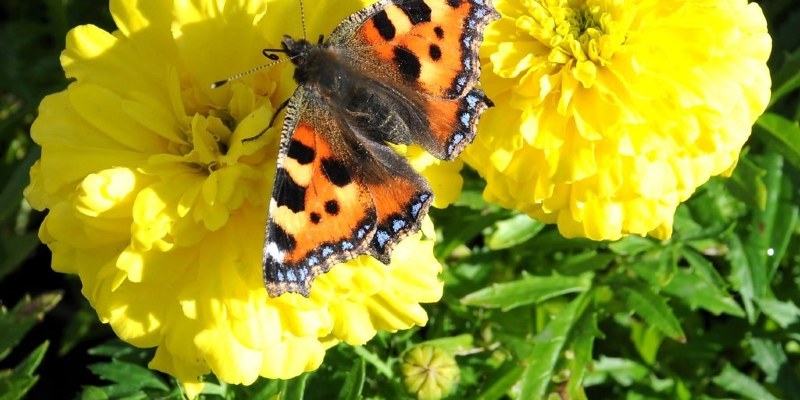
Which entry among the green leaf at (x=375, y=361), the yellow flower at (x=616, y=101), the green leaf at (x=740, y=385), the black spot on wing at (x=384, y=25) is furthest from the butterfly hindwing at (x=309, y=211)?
the green leaf at (x=740, y=385)

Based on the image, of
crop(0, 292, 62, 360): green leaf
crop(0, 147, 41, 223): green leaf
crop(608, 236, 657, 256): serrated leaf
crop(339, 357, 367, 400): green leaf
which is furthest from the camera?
crop(0, 147, 41, 223): green leaf

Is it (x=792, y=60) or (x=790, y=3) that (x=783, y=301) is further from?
(x=790, y=3)

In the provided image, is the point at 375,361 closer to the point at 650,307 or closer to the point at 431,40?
the point at 650,307

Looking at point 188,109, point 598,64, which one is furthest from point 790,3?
point 188,109

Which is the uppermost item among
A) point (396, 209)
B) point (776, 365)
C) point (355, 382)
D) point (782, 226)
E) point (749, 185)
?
point (396, 209)

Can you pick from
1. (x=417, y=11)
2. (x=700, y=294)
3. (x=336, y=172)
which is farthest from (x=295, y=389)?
(x=700, y=294)

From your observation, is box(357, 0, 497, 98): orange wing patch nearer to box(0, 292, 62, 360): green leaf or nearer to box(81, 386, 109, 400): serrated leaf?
box(81, 386, 109, 400): serrated leaf

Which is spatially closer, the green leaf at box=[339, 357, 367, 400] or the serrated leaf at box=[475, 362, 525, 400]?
the green leaf at box=[339, 357, 367, 400]

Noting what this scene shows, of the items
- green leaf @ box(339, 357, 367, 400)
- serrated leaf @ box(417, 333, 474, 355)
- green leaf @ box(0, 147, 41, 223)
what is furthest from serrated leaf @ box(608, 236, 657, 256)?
green leaf @ box(0, 147, 41, 223)
